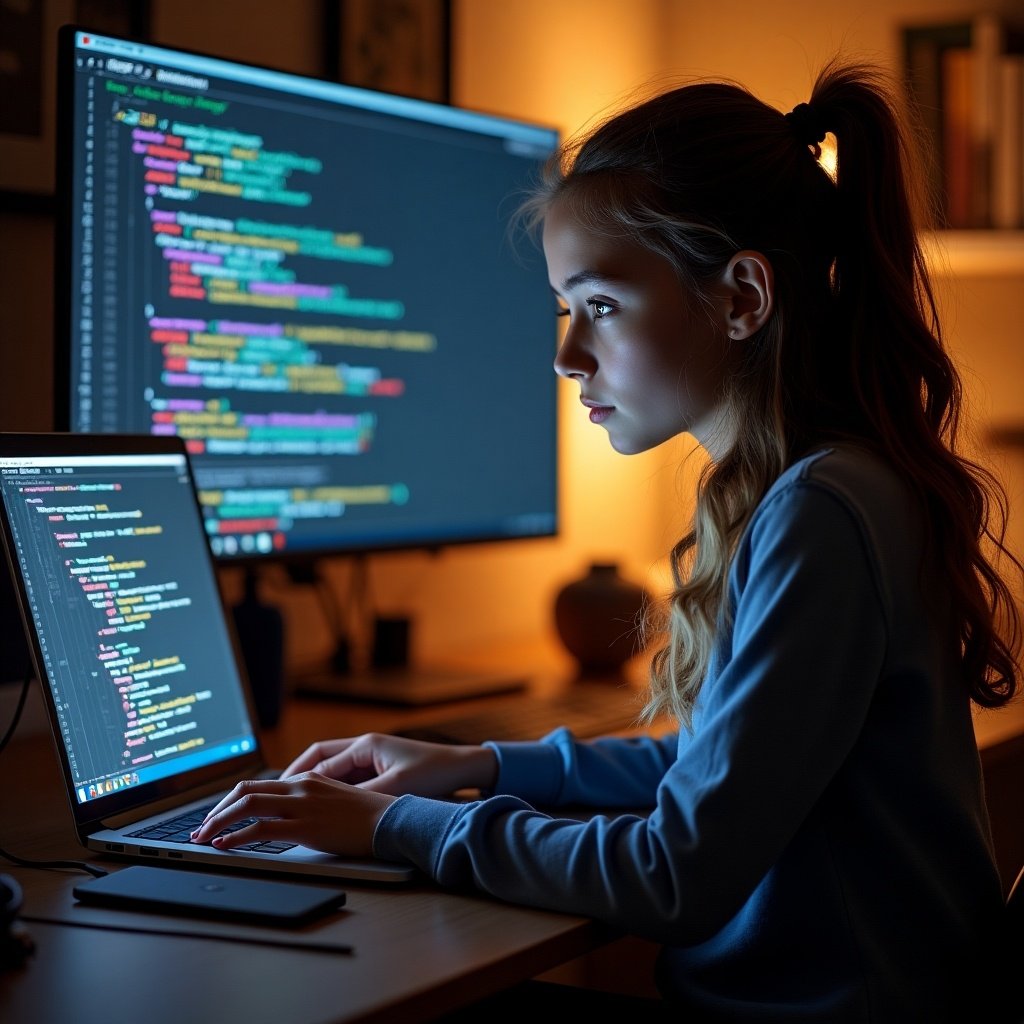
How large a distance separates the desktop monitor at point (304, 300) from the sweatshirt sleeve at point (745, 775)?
63 centimetres

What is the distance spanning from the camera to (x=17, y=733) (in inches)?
55.1

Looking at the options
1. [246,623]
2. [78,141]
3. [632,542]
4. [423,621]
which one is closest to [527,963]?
[246,623]

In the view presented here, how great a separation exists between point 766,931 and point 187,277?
33.6 inches

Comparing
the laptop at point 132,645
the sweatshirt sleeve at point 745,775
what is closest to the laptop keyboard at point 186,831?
the laptop at point 132,645

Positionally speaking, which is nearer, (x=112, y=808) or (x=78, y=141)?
(x=112, y=808)

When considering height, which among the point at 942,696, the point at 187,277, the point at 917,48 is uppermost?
the point at 917,48

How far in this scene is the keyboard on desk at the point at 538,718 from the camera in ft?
4.30

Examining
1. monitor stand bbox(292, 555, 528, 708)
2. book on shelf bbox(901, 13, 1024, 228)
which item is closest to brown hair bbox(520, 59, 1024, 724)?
monitor stand bbox(292, 555, 528, 708)

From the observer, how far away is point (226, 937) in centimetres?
78

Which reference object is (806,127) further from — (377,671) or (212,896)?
(377,671)

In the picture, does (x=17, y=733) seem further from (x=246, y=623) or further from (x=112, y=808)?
(x=112, y=808)

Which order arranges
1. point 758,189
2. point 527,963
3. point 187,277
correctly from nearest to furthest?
point 527,963, point 758,189, point 187,277

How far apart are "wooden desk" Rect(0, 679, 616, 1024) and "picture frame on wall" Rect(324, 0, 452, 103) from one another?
1.17 meters

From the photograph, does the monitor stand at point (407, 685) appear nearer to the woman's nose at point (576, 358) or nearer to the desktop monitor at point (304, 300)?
the desktop monitor at point (304, 300)
